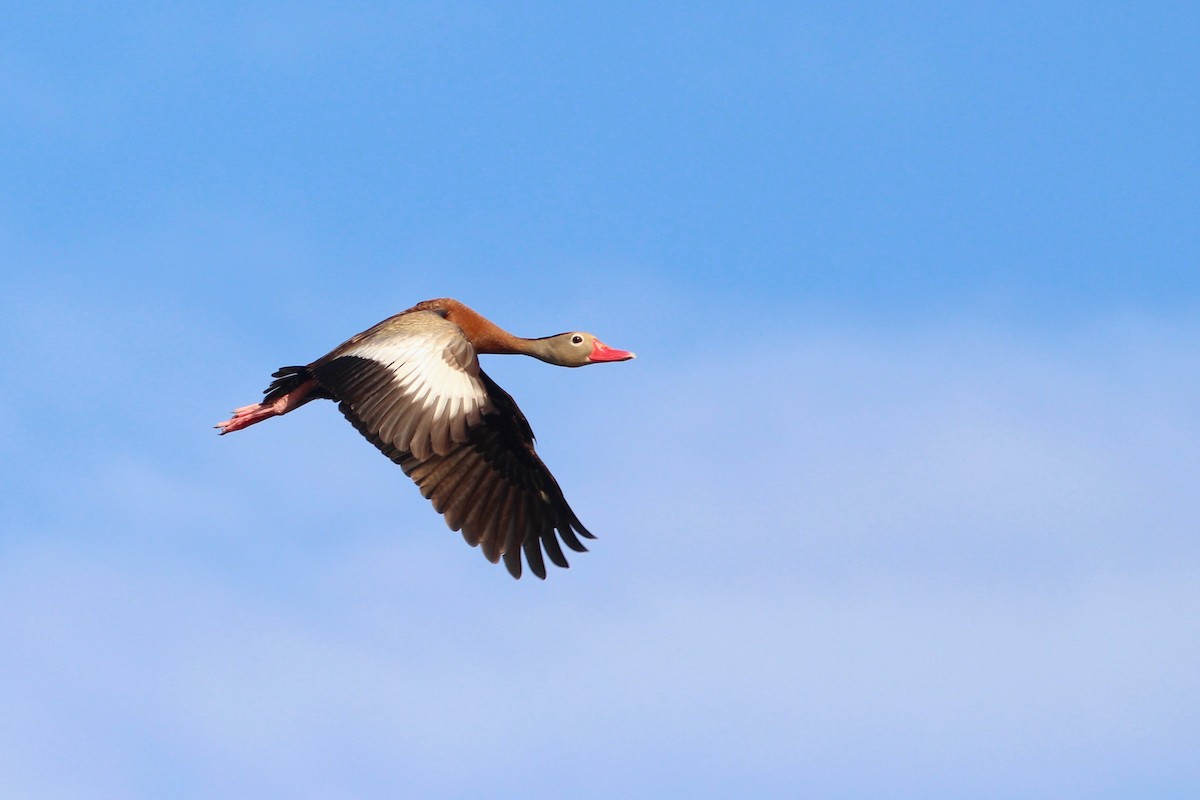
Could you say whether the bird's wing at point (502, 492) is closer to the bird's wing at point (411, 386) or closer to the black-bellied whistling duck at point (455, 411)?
the black-bellied whistling duck at point (455, 411)

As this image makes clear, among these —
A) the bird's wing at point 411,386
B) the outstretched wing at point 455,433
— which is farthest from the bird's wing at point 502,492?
the bird's wing at point 411,386

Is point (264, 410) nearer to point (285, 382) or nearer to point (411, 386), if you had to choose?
point (285, 382)

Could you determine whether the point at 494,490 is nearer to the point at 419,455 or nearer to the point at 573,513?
the point at 573,513

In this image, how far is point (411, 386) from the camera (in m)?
13.9

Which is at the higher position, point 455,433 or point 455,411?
point 455,411

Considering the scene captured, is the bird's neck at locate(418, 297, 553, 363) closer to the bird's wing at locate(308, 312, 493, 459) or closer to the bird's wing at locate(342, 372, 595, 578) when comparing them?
the bird's wing at locate(342, 372, 595, 578)

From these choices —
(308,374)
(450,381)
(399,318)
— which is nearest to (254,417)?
(308,374)

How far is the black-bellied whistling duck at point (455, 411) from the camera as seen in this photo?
543 inches

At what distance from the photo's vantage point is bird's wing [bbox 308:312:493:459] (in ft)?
44.8

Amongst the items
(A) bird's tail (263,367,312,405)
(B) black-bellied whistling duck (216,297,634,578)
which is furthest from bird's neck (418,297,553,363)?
(A) bird's tail (263,367,312,405)

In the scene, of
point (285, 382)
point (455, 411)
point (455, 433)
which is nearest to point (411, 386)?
point (455, 411)

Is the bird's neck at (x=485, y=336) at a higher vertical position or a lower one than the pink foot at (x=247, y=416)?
higher

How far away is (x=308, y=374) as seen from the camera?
15953 mm

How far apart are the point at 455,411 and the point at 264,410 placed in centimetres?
328
